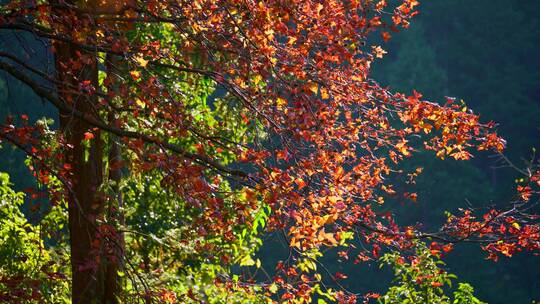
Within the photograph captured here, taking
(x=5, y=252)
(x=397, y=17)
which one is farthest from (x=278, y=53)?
(x=5, y=252)

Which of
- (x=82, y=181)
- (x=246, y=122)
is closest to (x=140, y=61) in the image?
(x=246, y=122)

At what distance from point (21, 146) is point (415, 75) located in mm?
37732

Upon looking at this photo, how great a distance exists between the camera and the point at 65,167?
5.71 metres

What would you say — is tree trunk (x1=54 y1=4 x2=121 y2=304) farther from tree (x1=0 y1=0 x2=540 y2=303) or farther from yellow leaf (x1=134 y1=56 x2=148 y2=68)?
yellow leaf (x1=134 y1=56 x2=148 y2=68)

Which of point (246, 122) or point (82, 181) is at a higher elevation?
point (246, 122)

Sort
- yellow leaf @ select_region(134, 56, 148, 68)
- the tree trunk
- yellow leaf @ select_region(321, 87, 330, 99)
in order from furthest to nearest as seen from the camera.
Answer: the tree trunk, yellow leaf @ select_region(321, 87, 330, 99), yellow leaf @ select_region(134, 56, 148, 68)

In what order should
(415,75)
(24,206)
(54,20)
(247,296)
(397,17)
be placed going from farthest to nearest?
(415,75) < (24,206) < (247,296) < (397,17) < (54,20)

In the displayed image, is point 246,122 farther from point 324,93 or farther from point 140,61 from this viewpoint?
point 140,61

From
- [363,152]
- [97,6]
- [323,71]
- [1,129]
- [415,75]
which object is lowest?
[1,129]

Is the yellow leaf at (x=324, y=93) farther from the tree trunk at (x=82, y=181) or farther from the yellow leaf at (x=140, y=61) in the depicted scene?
the tree trunk at (x=82, y=181)

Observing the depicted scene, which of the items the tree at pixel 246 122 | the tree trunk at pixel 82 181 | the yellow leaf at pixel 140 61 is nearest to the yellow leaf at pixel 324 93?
Answer: the tree at pixel 246 122

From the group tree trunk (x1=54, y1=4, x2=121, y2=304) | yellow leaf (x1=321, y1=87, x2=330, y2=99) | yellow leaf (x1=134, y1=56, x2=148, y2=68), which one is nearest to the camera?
yellow leaf (x1=134, y1=56, x2=148, y2=68)

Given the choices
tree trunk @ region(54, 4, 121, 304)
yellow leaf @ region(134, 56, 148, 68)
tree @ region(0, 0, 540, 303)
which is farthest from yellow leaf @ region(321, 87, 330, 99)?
tree trunk @ region(54, 4, 121, 304)

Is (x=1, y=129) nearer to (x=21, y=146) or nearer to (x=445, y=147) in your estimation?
(x=21, y=146)
